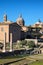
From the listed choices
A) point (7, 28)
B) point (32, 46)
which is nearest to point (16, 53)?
point (32, 46)

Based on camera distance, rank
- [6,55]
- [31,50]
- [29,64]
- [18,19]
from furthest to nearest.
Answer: [18,19], [31,50], [6,55], [29,64]

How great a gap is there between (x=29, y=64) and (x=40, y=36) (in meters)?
33.9

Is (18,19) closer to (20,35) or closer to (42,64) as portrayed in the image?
(20,35)

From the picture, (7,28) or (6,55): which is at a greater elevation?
(7,28)

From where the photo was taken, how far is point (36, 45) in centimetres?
4641

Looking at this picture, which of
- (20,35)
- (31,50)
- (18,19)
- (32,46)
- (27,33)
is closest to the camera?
(31,50)

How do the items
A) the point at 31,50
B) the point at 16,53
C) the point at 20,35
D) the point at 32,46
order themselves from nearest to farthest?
the point at 16,53 < the point at 31,50 < the point at 32,46 < the point at 20,35

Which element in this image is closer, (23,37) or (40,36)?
(23,37)

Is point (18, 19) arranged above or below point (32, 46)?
above

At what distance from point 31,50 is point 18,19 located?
96.5ft

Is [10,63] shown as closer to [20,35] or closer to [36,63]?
[36,63]

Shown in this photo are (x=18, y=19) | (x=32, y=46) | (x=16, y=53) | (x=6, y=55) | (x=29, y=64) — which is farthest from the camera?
(x=18, y=19)

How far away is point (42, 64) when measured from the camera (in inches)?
1006

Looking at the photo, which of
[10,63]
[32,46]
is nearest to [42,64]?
[10,63]
